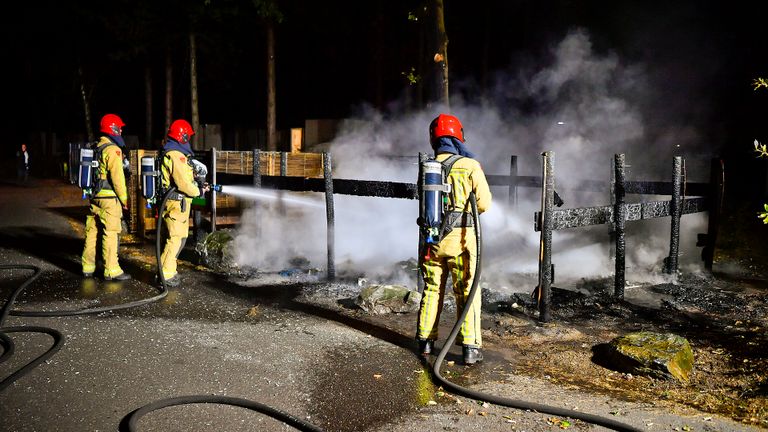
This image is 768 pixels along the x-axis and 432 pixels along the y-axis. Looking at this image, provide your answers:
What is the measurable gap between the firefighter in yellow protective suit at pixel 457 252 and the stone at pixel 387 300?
49.3 inches

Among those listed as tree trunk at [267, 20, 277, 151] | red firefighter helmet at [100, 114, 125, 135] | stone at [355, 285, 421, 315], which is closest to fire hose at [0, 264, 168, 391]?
red firefighter helmet at [100, 114, 125, 135]

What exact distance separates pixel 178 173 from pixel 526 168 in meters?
14.5

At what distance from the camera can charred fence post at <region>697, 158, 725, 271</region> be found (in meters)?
8.21

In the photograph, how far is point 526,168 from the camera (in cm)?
1973

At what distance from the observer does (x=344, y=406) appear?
3912 mm

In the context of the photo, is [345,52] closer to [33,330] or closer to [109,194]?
[109,194]

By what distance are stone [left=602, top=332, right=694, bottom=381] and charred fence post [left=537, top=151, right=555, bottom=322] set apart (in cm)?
113

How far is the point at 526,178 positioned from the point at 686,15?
13.3m

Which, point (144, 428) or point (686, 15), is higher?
point (686, 15)

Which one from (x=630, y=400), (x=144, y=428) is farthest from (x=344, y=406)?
(x=630, y=400)

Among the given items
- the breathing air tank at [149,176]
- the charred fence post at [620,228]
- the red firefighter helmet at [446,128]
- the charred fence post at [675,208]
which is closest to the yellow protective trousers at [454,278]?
the red firefighter helmet at [446,128]

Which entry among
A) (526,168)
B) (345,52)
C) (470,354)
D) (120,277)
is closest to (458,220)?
(470,354)

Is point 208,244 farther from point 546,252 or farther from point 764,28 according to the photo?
point 764,28

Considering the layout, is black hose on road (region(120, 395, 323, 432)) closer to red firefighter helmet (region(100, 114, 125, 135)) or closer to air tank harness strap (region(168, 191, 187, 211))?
air tank harness strap (region(168, 191, 187, 211))
